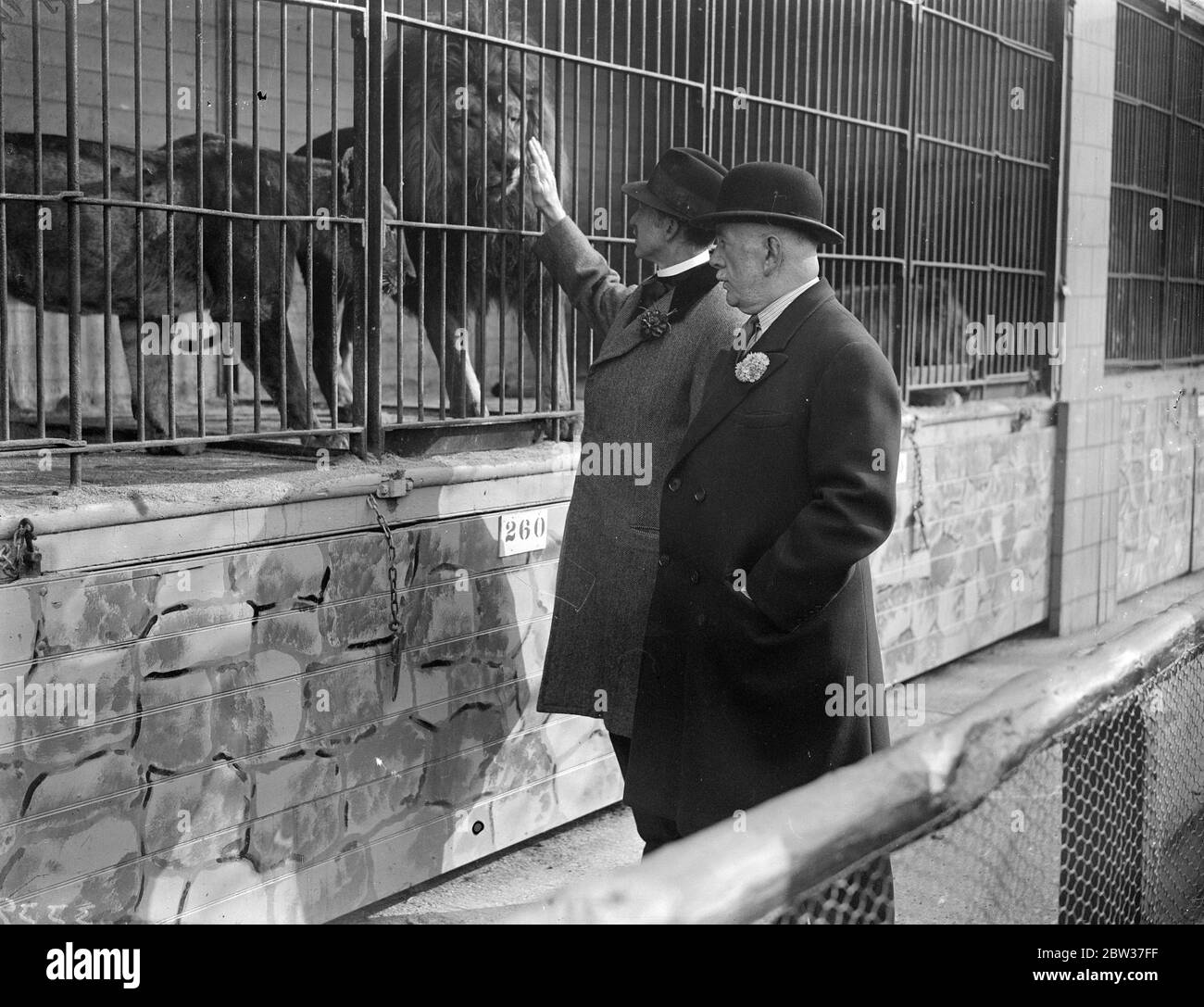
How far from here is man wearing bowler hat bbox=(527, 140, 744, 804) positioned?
4027 mm

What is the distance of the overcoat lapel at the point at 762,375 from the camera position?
134 inches

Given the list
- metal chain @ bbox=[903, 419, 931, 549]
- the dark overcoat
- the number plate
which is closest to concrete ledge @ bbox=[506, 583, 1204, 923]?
the dark overcoat

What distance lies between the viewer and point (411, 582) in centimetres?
434

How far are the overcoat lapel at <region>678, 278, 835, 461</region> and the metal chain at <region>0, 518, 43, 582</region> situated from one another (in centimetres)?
150

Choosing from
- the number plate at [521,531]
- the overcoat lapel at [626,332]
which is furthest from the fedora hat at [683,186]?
the number plate at [521,531]

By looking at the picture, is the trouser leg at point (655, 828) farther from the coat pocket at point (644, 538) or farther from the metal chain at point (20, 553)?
the metal chain at point (20, 553)

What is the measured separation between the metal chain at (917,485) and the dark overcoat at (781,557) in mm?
3705

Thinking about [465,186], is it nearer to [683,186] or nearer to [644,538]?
[683,186]

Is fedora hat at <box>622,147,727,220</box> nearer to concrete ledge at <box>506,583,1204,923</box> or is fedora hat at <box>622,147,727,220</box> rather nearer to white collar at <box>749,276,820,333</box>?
white collar at <box>749,276,820,333</box>

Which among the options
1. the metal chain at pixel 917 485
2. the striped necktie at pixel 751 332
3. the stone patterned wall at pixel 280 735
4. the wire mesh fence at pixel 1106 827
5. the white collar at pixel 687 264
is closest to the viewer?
the wire mesh fence at pixel 1106 827

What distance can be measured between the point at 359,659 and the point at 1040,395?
5766 millimetres
